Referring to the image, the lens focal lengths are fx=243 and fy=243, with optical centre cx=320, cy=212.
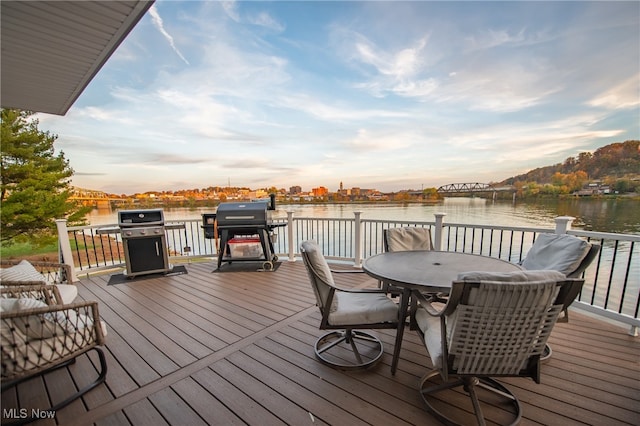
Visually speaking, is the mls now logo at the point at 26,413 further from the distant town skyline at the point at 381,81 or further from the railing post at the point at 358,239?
the distant town skyline at the point at 381,81

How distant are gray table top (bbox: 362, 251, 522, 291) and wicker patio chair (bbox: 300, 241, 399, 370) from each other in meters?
0.25

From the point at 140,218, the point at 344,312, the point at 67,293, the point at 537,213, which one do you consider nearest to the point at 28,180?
the point at 140,218

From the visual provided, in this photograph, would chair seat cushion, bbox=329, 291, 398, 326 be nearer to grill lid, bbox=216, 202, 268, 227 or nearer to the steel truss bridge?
grill lid, bbox=216, 202, 268, 227

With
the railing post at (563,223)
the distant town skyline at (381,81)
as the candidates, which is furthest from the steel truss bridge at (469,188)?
the railing post at (563,223)

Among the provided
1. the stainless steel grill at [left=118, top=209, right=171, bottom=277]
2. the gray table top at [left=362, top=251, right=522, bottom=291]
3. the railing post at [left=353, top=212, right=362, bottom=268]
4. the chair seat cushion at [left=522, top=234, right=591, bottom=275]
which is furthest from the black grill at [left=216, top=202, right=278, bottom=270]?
the chair seat cushion at [left=522, top=234, right=591, bottom=275]

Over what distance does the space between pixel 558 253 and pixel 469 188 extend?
4.27m

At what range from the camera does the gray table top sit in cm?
181

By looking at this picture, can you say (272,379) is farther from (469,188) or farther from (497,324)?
(469,188)

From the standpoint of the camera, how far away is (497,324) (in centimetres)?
122

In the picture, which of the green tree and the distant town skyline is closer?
the distant town skyline

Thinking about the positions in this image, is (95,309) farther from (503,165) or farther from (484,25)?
(503,165)

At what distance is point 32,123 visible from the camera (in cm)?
1147

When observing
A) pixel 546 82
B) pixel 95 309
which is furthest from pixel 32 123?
pixel 546 82

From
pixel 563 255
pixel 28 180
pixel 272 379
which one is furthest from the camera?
pixel 28 180
